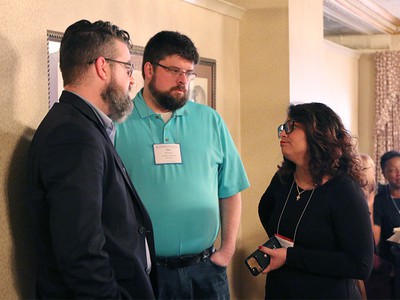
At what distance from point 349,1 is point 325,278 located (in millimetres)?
3991

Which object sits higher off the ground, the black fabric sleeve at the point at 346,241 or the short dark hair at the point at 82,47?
the short dark hair at the point at 82,47

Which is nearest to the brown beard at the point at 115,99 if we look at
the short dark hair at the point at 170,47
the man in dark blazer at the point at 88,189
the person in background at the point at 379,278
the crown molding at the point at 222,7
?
the man in dark blazer at the point at 88,189

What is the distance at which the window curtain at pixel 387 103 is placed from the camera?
274 inches

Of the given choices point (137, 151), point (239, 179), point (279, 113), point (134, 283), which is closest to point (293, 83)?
point (279, 113)

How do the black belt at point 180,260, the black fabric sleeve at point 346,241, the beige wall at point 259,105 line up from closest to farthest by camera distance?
the black fabric sleeve at point 346,241
the black belt at point 180,260
the beige wall at point 259,105

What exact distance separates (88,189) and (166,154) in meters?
0.83

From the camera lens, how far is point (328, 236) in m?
2.13

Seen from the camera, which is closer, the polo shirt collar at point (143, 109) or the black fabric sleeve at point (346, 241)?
the black fabric sleeve at point (346, 241)

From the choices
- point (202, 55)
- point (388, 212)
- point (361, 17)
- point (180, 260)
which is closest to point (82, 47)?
point (180, 260)

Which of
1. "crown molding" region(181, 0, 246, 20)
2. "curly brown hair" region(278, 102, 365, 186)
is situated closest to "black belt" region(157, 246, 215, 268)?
"curly brown hair" region(278, 102, 365, 186)

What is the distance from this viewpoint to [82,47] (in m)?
1.72

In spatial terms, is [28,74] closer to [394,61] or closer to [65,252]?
[65,252]

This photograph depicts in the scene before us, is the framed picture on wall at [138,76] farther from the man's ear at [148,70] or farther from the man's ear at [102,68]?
the man's ear at [102,68]

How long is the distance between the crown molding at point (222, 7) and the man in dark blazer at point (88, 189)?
5.07 ft
